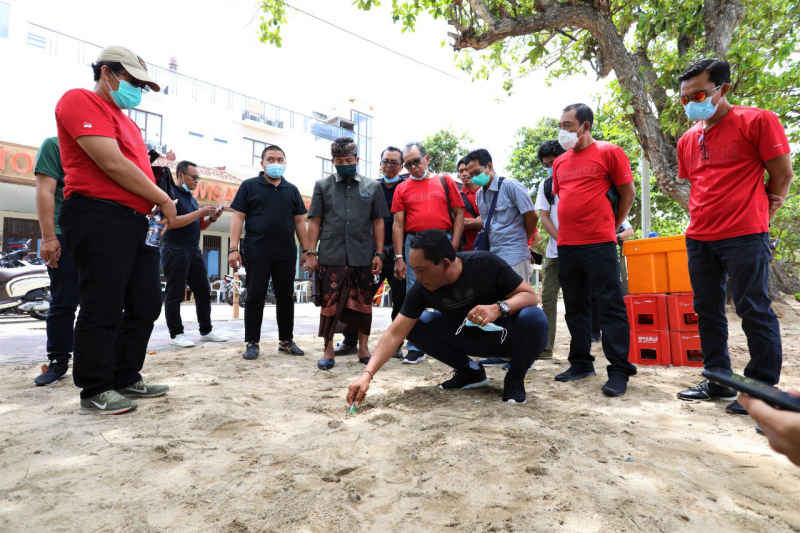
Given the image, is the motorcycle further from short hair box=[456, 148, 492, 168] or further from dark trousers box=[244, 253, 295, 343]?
short hair box=[456, 148, 492, 168]

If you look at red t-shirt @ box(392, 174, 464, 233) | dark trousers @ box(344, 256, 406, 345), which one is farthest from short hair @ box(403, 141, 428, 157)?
dark trousers @ box(344, 256, 406, 345)

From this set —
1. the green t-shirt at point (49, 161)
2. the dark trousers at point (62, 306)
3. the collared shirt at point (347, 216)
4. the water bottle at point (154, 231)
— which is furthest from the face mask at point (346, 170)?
the dark trousers at point (62, 306)

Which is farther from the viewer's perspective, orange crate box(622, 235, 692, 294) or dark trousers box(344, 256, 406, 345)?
dark trousers box(344, 256, 406, 345)

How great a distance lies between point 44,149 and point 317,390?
7.38 ft

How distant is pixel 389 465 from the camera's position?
1622mm

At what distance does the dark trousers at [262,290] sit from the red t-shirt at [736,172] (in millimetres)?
3138

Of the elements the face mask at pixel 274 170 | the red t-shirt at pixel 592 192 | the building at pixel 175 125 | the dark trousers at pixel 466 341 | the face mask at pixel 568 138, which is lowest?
the dark trousers at pixel 466 341

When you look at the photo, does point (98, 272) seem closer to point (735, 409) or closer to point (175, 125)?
point (735, 409)

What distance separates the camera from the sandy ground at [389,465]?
128 centimetres

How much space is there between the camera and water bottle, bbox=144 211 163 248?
2536mm

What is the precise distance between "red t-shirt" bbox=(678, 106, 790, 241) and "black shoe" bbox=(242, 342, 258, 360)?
3.34 meters

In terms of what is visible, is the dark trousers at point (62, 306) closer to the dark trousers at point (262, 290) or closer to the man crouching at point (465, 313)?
the dark trousers at point (262, 290)

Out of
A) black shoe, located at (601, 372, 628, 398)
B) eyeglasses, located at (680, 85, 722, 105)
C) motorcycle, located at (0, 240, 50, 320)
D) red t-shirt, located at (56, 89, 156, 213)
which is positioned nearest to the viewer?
red t-shirt, located at (56, 89, 156, 213)

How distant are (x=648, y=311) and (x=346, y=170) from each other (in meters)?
2.93
